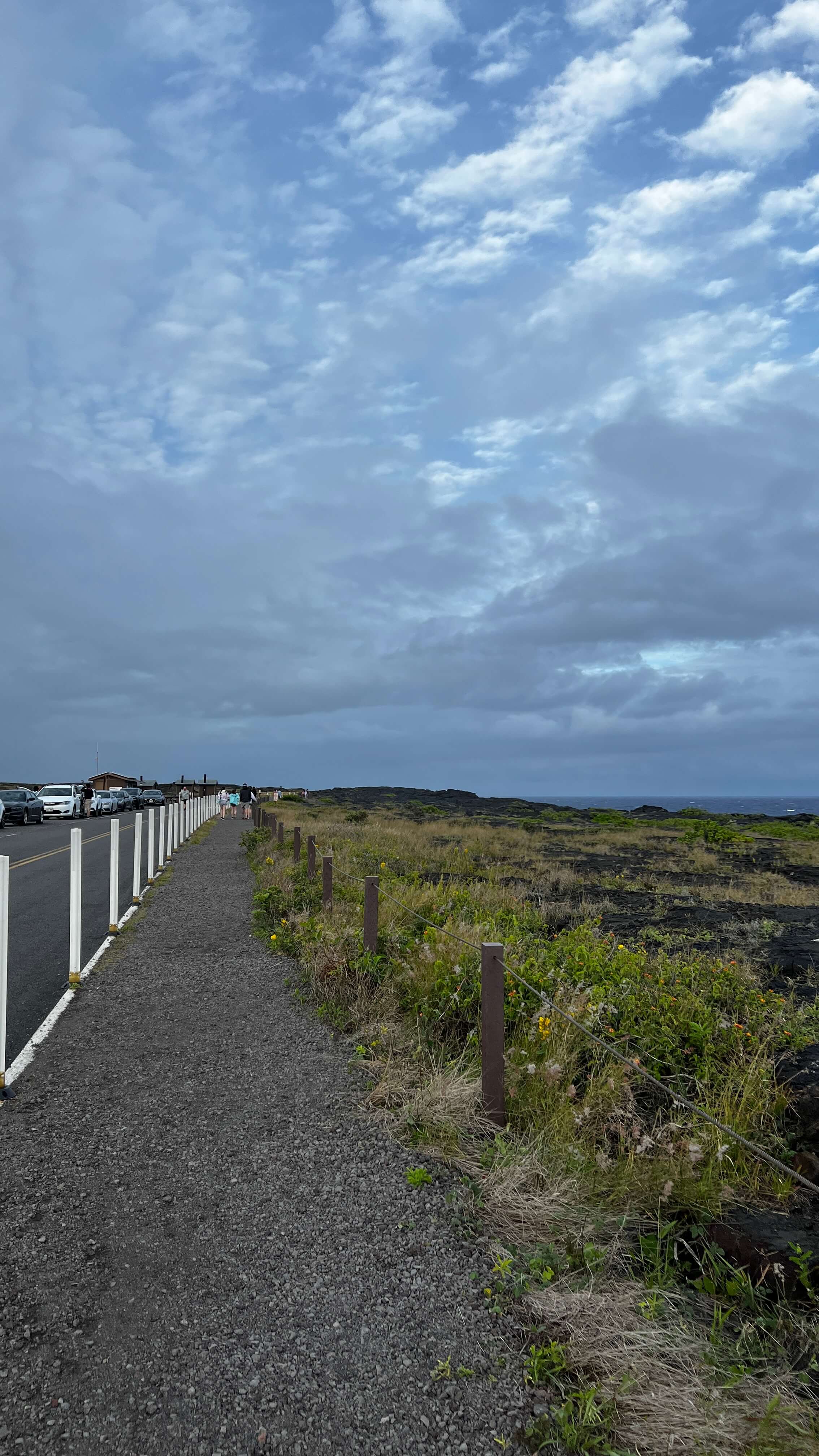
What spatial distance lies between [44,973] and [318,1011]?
3.65 meters

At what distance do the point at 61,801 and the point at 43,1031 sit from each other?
41840mm

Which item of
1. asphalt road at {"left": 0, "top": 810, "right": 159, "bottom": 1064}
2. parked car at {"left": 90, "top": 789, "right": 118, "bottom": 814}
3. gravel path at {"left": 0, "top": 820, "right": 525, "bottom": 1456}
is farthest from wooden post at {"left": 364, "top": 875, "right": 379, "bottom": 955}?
parked car at {"left": 90, "top": 789, "right": 118, "bottom": 814}

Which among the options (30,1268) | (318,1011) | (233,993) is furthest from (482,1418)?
(233,993)

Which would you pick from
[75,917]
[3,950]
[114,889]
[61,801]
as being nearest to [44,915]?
[114,889]

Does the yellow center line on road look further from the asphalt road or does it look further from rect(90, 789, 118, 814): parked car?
rect(90, 789, 118, 814): parked car

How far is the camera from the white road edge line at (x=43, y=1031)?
649cm

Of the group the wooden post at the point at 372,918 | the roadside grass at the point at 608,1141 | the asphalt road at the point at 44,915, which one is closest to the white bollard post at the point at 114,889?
the asphalt road at the point at 44,915

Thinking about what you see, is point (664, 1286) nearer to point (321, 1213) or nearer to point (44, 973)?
point (321, 1213)

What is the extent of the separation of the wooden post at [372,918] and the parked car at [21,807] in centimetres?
3220

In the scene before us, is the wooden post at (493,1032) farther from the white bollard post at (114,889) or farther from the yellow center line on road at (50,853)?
the yellow center line on road at (50,853)

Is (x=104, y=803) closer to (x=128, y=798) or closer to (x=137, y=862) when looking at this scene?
(x=128, y=798)

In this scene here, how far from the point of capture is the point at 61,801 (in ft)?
152

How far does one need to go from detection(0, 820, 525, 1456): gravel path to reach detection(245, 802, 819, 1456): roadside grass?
29 centimetres

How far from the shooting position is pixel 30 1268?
12.7 ft
